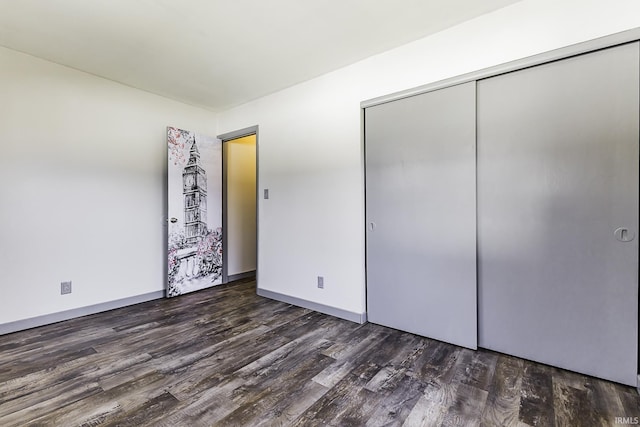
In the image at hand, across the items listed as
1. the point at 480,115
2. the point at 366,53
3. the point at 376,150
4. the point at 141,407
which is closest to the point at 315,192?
the point at 376,150

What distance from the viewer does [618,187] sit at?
174cm

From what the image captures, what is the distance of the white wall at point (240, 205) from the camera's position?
170 inches

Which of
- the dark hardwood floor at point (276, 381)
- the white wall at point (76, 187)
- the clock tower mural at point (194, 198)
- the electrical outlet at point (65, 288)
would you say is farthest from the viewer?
the clock tower mural at point (194, 198)

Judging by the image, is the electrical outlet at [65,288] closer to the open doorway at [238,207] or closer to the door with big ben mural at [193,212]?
the door with big ben mural at [193,212]

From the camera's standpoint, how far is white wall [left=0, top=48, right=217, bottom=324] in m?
2.60

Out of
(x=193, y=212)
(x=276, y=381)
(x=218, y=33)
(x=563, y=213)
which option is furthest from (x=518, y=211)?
(x=193, y=212)

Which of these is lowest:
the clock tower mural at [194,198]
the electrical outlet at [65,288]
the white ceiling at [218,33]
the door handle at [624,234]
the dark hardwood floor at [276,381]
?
the dark hardwood floor at [276,381]

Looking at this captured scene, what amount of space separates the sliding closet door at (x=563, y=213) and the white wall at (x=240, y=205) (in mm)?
3301

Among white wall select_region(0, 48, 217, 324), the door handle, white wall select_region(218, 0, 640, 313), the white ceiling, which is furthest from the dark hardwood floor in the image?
the white ceiling

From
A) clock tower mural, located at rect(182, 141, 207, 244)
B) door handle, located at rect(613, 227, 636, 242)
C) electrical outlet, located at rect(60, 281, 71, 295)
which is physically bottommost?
electrical outlet, located at rect(60, 281, 71, 295)

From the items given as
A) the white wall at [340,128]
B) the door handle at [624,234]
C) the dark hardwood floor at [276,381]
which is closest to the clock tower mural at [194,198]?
the white wall at [340,128]

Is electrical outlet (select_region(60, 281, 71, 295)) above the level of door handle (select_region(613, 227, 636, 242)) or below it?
below

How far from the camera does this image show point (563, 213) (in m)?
1.90

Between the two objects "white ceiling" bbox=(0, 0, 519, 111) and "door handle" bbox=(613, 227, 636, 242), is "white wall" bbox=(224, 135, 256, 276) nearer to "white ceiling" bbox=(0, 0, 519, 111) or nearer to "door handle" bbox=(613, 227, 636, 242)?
"white ceiling" bbox=(0, 0, 519, 111)
